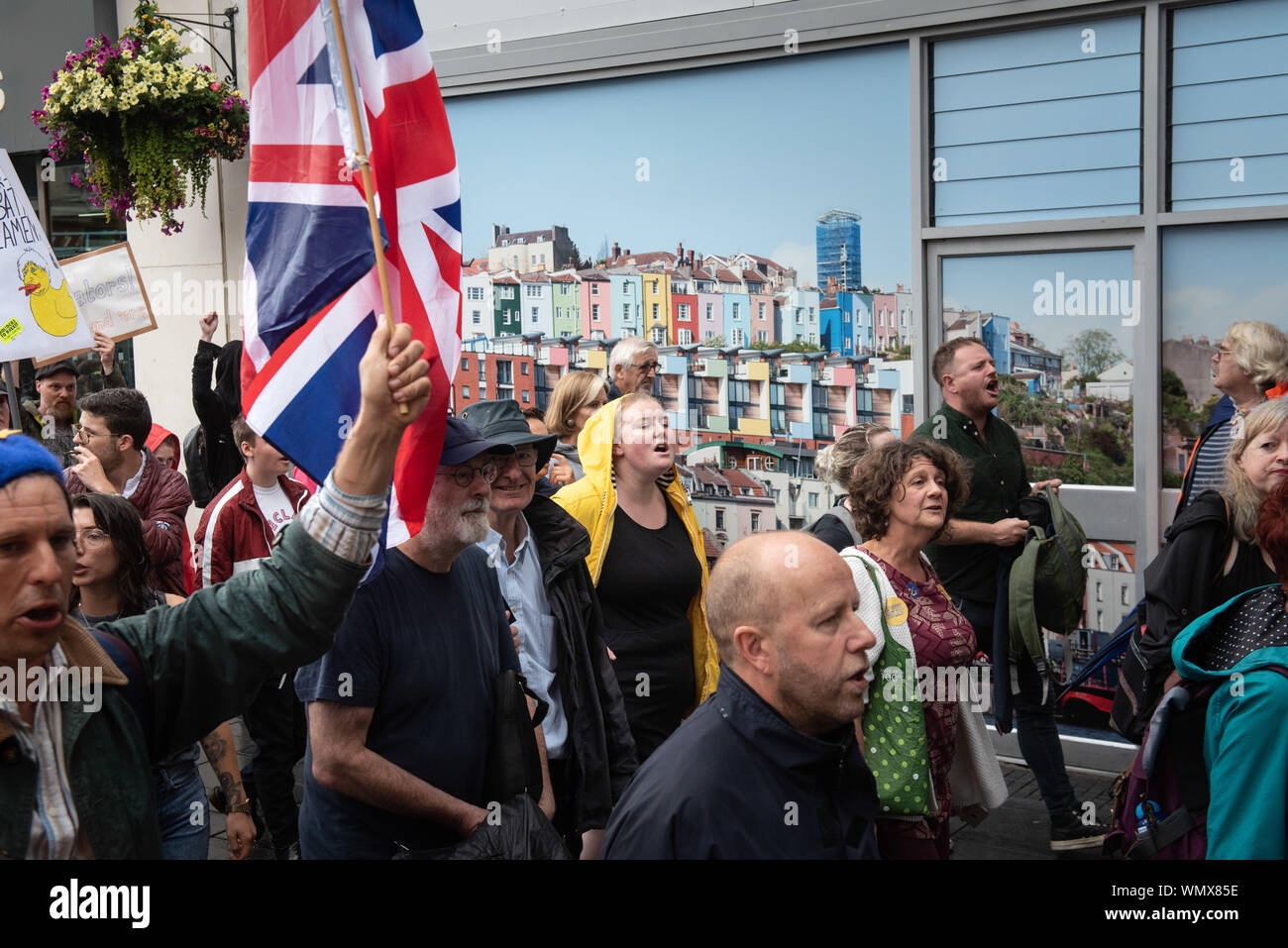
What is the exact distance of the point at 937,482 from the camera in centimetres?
463

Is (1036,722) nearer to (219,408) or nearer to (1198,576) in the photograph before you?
(1198,576)

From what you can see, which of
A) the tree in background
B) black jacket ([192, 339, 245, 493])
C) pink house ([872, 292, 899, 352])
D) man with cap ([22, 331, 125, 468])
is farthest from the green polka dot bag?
black jacket ([192, 339, 245, 493])

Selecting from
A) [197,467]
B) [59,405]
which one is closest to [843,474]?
[59,405]

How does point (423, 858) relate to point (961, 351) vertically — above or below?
below

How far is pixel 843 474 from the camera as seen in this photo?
550cm

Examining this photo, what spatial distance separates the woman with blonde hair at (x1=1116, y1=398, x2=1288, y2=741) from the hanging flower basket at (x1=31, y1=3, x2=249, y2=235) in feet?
27.5

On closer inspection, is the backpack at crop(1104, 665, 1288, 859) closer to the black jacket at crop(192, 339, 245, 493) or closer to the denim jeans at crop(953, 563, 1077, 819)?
the denim jeans at crop(953, 563, 1077, 819)

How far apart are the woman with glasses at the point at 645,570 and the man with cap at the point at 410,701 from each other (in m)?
1.48

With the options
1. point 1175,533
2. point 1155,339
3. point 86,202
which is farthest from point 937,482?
point 86,202

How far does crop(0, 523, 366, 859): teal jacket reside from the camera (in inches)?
82.0

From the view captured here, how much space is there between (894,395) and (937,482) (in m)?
3.30

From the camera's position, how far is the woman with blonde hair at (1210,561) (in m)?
4.30
